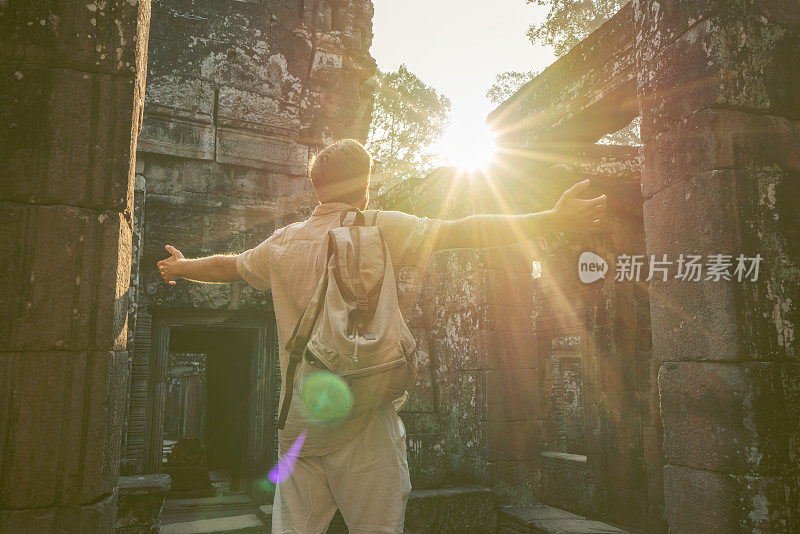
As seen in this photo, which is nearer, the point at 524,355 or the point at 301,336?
the point at 301,336

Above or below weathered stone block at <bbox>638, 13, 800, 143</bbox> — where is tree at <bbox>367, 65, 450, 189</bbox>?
above

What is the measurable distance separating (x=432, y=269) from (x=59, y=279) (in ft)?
15.3

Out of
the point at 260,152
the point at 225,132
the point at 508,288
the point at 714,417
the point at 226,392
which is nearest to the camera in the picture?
the point at 714,417

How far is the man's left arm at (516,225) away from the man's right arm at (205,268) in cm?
84

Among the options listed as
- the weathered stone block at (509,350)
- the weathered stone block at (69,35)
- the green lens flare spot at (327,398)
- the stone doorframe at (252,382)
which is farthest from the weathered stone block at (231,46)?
the green lens flare spot at (327,398)

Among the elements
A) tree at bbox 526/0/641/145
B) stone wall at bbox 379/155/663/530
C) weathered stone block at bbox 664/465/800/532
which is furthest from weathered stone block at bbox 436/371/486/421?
tree at bbox 526/0/641/145

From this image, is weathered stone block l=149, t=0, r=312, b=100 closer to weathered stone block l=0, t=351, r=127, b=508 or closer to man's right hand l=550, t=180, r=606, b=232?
weathered stone block l=0, t=351, r=127, b=508

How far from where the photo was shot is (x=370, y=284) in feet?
5.79

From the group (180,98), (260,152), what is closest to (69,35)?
(180,98)

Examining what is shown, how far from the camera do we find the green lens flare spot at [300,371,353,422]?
165 cm

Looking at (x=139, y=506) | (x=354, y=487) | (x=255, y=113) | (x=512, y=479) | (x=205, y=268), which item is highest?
(x=255, y=113)

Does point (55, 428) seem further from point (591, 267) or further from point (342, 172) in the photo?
point (591, 267)

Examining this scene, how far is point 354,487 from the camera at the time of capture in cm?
168

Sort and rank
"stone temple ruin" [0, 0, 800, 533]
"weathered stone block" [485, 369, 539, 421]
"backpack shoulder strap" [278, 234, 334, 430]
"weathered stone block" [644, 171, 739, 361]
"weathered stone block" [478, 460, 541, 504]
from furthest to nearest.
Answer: "weathered stone block" [485, 369, 539, 421], "weathered stone block" [478, 460, 541, 504], "weathered stone block" [644, 171, 739, 361], "stone temple ruin" [0, 0, 800, 533], "backpack shoulder strap" [278, 234, 334, 430]
